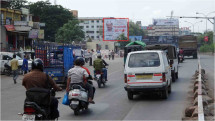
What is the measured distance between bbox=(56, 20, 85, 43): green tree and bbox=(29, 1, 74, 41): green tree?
6.04 metres

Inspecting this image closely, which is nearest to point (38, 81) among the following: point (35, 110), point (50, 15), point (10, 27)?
point (35, 110)

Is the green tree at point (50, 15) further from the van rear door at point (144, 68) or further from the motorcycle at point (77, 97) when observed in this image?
the motorcycle at point (77, 97)

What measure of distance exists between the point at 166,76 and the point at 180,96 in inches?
50.9

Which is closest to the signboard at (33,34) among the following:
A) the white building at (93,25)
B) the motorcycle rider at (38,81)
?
the motorcycle rider at (38,81)

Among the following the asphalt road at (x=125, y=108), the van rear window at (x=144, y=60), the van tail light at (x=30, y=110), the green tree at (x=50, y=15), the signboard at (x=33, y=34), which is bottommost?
the asphalt road at (x=125, y=108)

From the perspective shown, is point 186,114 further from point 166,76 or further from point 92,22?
point 92,22

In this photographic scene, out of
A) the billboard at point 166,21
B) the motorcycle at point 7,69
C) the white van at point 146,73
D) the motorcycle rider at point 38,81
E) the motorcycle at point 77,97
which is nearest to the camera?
the motorcycle rider at point 38,81

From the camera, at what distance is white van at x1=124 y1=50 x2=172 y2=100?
38.5ft

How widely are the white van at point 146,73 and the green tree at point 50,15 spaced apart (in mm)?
62104

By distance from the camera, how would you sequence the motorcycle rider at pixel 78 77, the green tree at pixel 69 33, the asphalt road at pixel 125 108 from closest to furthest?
the asphalt road at pixel 125 108
the motorcycle rider at pixel 78 77
the green tree at pixel 69 33

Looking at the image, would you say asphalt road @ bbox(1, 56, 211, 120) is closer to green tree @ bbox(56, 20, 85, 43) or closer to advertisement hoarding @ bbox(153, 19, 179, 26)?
green tree @ bbox(56, 20, 85, 43)

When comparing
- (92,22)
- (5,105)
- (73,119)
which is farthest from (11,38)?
(92,22)

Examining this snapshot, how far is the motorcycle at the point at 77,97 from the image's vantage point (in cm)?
901

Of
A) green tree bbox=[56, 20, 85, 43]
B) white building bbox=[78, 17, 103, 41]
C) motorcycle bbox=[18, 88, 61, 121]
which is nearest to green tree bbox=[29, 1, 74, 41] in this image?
green tree bbox=[56, 20, 85, 43]
